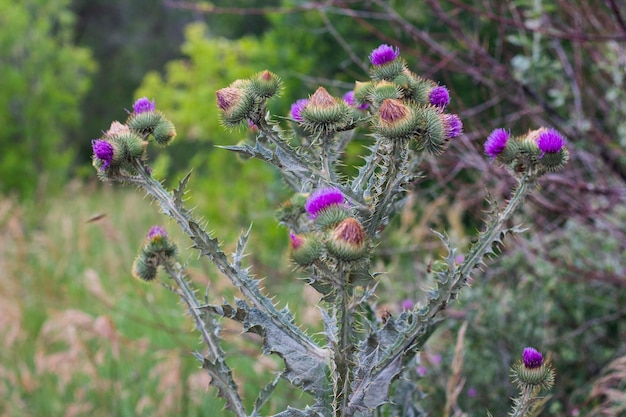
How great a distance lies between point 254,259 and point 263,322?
5.04 meters

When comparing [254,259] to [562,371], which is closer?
[562,371]

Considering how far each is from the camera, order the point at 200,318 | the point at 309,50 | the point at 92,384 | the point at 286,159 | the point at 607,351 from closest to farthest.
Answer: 1. the point at 286,159
2. the point at 200,318
3. the point at 607,351
4. the point at 92,384
5. the point at 309,50

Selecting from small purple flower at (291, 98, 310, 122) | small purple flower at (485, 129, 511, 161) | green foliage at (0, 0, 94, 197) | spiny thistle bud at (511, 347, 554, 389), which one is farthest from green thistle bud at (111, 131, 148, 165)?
green foliage at (0, 0, 94, 197)

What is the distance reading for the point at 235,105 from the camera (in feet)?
4.80

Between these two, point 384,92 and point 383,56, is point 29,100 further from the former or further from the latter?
point 384,92

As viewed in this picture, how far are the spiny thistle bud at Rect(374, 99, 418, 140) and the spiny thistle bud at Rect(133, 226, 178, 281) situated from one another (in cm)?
62

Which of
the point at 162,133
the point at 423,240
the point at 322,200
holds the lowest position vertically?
the point at 423,240

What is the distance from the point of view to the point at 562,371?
336cm

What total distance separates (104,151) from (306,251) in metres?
0.47

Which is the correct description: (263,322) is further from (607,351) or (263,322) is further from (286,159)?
(607,351)

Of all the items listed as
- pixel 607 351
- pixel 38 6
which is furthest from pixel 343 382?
pixel 38 6

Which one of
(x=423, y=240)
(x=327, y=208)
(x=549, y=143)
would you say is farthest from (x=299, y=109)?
(x=423, y=240)

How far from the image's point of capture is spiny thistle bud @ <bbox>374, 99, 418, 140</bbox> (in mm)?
1337

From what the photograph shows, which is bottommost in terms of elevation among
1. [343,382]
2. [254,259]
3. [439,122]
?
[254,259]
